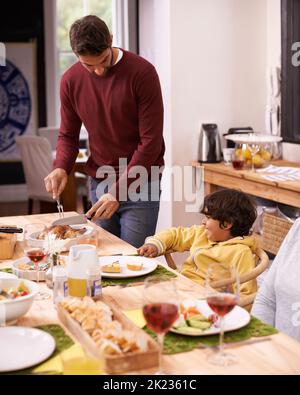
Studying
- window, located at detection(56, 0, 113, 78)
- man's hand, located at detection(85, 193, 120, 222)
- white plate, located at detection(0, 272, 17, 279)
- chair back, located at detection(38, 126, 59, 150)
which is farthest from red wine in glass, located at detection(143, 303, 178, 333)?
window, located at detection(56, 0, 113, 78)

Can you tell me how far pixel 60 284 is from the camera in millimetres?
1867

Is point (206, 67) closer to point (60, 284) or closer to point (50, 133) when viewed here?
point (60, 284)

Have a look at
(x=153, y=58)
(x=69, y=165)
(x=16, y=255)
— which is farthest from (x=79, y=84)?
(x=153, y=58)

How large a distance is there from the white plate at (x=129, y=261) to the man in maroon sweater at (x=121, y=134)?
0.50 metres

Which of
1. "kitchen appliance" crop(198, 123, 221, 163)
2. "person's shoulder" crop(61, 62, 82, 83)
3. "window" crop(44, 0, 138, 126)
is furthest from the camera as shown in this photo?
"window" crop(44, 0, 138, 126)

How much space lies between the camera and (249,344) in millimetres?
1582

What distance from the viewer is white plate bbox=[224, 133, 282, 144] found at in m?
4.29

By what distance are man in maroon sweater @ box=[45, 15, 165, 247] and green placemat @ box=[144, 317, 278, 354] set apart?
3.95 feet

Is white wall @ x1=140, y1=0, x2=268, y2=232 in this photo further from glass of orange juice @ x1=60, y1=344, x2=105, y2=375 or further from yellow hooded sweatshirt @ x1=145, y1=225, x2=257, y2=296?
glass of orange juice @ x1=60, y1=344, x2=105, y2=375

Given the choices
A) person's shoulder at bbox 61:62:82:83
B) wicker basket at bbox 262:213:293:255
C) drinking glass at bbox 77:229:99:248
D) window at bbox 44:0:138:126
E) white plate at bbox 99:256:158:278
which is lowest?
wicker basket at bbox 262:213:293:255

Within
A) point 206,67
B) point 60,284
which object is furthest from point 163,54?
point 60,284

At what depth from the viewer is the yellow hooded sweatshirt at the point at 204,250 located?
2379 mm

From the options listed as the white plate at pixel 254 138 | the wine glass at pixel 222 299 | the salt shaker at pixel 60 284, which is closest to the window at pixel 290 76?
the white plate at pixel 254 138

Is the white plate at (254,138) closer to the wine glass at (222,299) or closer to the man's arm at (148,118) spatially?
the man's arm at (148,118)
